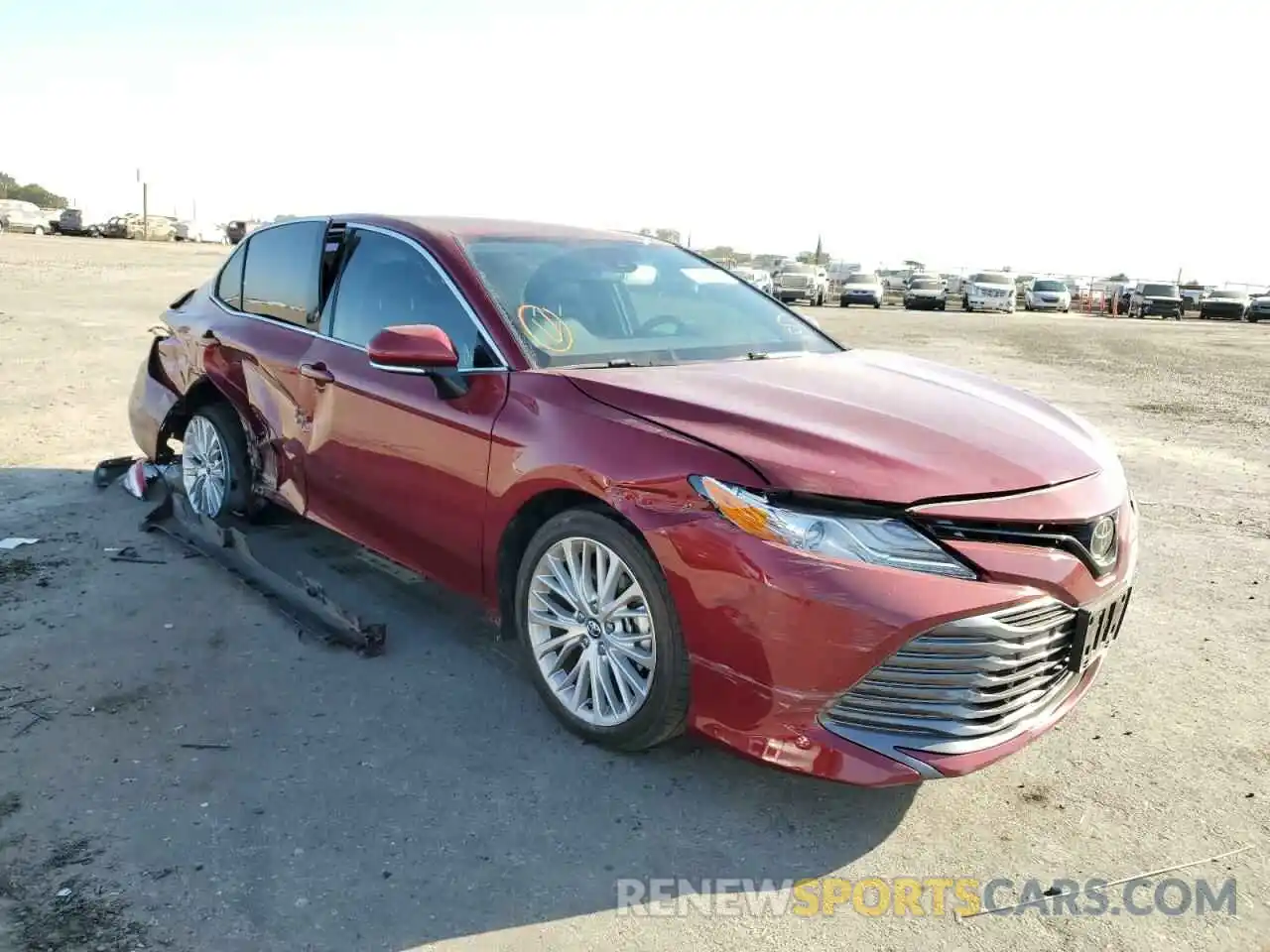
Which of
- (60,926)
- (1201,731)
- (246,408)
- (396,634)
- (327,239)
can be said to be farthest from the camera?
(246,408)

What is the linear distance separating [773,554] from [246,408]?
3249 millimetres

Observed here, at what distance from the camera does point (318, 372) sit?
169 inches

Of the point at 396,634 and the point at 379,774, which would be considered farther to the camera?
the point at 396,634

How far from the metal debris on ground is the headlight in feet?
6.26

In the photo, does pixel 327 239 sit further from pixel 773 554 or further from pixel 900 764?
pixel 900 764

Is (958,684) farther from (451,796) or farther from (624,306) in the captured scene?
(624,306)

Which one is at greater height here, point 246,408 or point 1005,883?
point 246,408

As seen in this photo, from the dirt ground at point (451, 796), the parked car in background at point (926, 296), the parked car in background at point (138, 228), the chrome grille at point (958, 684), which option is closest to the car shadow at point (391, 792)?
the dirt ground at point (451, 796)

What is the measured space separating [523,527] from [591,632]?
47 cm

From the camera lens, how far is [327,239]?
459 cm

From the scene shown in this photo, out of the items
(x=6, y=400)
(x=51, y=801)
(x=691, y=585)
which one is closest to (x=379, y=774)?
(x=51, y=801)

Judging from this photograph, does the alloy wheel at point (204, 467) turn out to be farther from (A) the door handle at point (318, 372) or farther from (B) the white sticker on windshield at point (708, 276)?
(B) the white sticker on windshield at point (708, 276)

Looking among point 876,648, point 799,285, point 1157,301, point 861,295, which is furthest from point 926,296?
point 876,648

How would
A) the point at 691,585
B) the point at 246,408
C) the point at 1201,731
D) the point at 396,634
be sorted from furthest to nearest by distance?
1. the point at 246,408
2. the point at 396,634
3. the point at 1201,731
4. the point at 691,585
